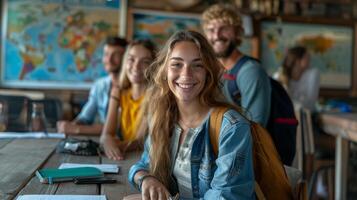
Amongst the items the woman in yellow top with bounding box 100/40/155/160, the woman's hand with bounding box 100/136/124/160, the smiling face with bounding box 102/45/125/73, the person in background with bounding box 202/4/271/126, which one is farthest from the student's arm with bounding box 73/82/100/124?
the person in background with bounding box 202/4/271/126

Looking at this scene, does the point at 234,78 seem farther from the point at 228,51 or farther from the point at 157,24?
the point at 157,24

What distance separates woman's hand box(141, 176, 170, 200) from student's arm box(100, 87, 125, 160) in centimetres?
55

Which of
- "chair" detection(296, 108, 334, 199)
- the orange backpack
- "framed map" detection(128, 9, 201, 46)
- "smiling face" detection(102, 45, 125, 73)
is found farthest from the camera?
"framed map" detection(128, 9, 201, 46)

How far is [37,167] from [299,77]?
3130 millimetres

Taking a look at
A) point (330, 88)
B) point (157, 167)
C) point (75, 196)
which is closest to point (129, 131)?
point (157, 167)

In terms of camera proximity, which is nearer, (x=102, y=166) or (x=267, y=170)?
(x=267, y=170)

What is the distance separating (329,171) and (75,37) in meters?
2.70

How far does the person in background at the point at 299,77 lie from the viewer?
167 inches

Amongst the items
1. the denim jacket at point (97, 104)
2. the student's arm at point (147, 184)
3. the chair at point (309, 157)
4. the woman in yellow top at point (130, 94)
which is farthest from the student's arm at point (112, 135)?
the chair at point (309, 157)

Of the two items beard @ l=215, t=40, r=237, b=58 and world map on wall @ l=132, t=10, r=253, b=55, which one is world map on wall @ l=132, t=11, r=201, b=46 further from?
beard @ l=215, t=40, r=237, b=58

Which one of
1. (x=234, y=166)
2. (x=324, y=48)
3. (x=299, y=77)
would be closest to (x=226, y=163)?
(x=234, y=166)

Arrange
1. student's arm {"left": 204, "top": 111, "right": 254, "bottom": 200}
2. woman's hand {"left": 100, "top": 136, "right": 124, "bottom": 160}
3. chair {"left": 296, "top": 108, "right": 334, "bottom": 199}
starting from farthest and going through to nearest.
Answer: chair {"left": 296, "top": 108, "right": 334, "bottom": 199} → woman's hand {"left": 100, "top": 136, "right": 124, "bottom": 160} → student's arm {"left": 204, "top": 111, "right": 254, "bottom": 200}

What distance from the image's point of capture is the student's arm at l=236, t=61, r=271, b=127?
7.06 feet

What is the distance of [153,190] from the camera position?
1426mm
